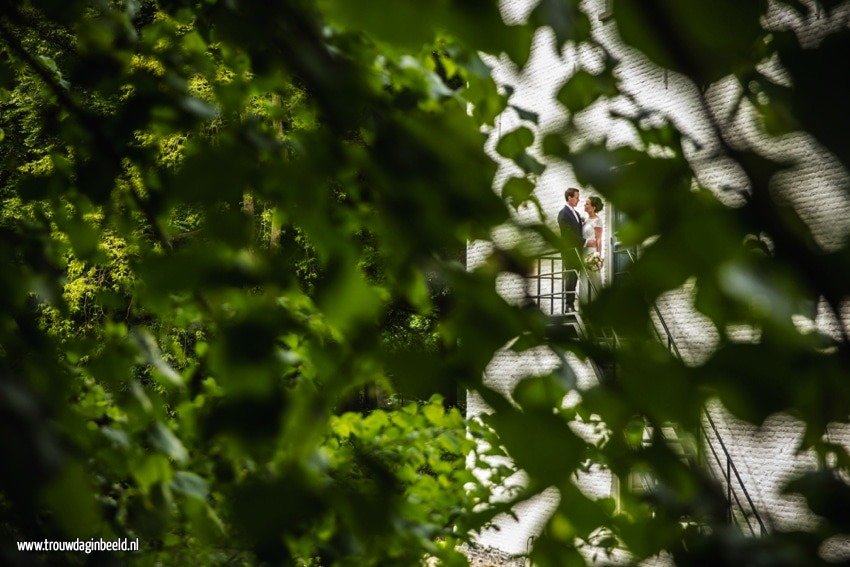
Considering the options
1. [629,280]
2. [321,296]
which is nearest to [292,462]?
[321,296]

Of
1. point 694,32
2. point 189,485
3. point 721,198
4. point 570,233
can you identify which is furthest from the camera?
point 189,485

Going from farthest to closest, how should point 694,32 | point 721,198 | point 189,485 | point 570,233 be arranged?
point 189,485
point 570,233
point 721,198
point 694,32

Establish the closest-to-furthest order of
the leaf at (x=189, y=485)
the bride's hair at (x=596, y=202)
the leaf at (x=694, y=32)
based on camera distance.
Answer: the leaf at (x=694, y=32) < the bride's hair at (x=596, y=202) < the leaf at (x=189, y=485)

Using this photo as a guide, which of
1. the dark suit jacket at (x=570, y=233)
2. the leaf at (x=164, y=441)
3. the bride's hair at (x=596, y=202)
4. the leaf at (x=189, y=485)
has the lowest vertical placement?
the leaf at (x=189, y=485)

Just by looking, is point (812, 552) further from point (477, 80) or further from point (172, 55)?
point (172, 55)

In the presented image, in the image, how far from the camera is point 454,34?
61cm

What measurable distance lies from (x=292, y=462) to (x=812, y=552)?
0.40 metres

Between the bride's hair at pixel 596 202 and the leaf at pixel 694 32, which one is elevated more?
the leaf at pixel 694 32

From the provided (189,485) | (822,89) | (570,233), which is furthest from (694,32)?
(189,485)

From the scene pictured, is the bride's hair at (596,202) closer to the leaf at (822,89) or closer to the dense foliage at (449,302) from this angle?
the dense foliage at (449,302)

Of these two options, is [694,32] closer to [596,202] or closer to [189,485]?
[596,202]

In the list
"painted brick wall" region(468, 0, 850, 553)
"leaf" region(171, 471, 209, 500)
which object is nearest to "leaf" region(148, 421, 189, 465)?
"leaf" region(171, 471, 209, 500)

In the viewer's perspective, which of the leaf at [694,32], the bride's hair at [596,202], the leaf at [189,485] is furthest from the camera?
the leaf at [189,485]

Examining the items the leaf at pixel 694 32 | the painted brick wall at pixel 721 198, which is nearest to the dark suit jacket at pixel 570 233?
the painted brick wall at pixel 721 198
